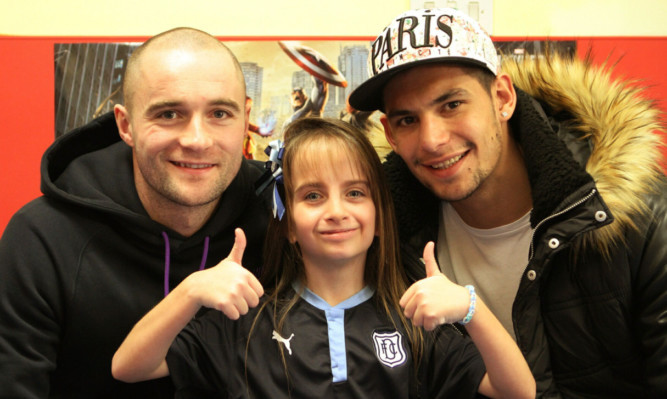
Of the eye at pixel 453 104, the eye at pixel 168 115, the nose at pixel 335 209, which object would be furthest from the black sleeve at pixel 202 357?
the eye at pixel 453 104

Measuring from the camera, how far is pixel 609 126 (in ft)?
4.42

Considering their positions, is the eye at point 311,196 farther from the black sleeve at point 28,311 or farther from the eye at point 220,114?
the black sleeve at point 28,311

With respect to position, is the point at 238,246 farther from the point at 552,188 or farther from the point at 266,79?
the point at 266,79

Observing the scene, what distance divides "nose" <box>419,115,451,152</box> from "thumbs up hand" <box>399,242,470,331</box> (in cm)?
40

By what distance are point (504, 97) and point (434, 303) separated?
2.37 ft

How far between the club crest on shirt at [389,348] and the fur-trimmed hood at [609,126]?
20.6 inches

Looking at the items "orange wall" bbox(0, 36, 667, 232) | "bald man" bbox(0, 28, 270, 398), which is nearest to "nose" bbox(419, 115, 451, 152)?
"bald man" bbox(0, 28, 270, 398)

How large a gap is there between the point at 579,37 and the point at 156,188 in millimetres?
1704

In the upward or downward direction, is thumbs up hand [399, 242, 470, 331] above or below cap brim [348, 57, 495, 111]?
below

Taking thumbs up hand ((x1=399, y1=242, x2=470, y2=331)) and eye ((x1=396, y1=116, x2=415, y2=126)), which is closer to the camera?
thumbs up hand ((x1=399, y1=242, x2=470, y2=331))

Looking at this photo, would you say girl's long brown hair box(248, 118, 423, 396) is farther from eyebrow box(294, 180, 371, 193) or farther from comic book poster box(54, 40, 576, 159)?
comic book poster box(54, 40, 576, 159)

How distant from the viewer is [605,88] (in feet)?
4.56

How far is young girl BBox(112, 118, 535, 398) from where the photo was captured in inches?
41.1

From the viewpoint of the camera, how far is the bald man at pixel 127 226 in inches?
49.8
